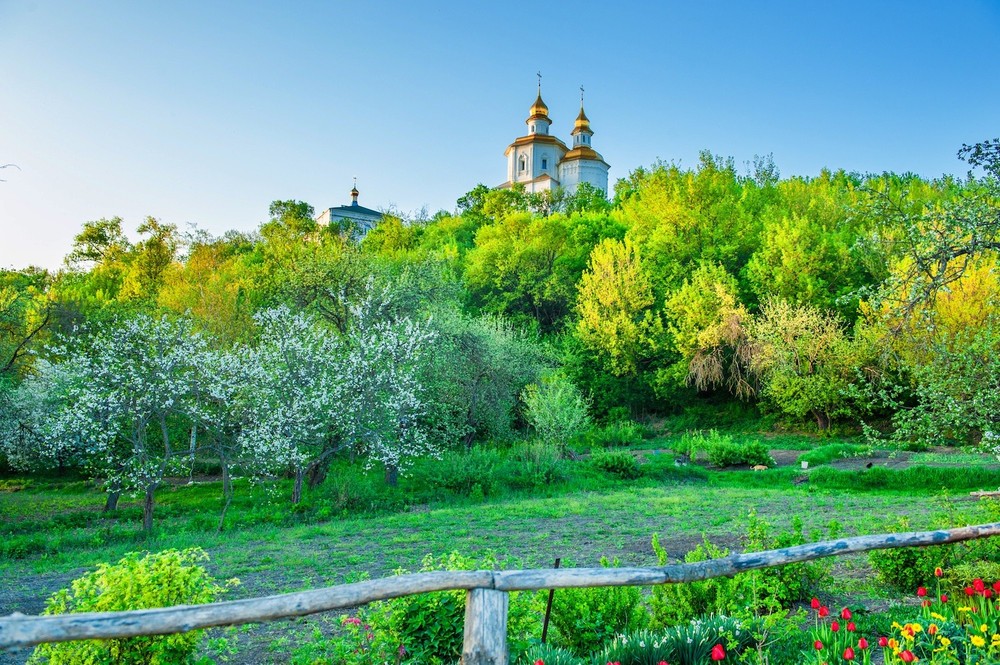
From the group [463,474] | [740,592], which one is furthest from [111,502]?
[740,592]

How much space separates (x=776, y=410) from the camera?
32.0 metres

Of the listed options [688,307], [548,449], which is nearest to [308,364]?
[548,449]

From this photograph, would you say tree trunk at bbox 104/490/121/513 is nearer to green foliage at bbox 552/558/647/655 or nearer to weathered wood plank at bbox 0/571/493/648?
green foliage at bbox 552/558/647/655

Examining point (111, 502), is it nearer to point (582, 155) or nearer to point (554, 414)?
point (554, 414)

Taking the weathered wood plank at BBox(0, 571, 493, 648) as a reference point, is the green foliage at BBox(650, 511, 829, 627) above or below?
below

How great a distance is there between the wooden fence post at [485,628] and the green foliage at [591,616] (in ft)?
4.98

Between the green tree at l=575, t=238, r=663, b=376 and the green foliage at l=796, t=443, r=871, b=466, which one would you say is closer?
the green foliage at l=796, t=443, r=871, b=466

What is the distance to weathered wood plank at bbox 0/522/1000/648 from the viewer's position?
2832mm

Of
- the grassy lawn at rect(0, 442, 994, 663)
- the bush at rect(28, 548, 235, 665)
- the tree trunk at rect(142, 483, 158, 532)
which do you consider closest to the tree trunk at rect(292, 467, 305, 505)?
the grassy lawn at rect(0, 442, 994, 663)

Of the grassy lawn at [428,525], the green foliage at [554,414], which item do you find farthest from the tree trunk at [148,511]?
the green foliage at [554,414]

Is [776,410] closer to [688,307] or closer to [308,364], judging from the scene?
[688,307]

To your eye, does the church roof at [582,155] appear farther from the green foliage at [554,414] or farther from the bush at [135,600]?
the bush at [135,600]

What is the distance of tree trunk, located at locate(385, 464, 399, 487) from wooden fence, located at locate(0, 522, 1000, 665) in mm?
15338

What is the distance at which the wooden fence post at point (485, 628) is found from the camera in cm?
369
